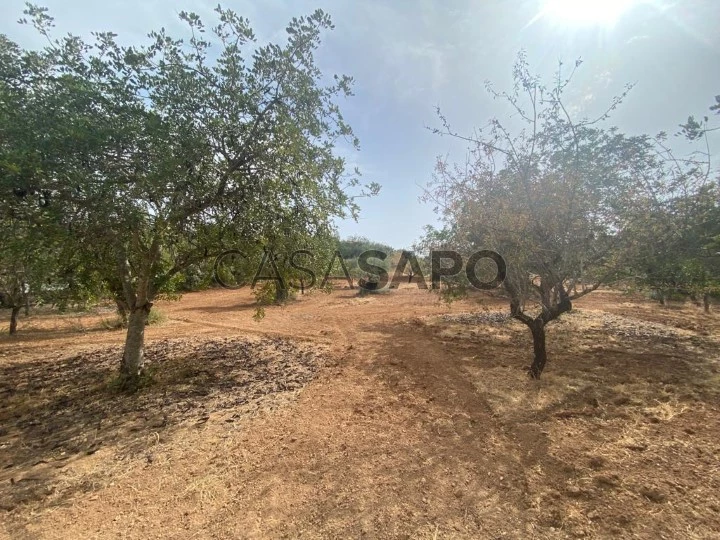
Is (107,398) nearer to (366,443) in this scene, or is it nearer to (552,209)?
(366,443)

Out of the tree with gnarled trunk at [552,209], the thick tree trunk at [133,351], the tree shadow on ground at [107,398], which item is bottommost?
the tree shadow on ground at [107,398]

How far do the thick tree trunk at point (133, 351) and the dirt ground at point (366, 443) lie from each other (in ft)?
1.06

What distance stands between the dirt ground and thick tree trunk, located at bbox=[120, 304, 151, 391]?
0.32 meters

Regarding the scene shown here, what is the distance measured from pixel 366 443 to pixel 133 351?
16.2 ft

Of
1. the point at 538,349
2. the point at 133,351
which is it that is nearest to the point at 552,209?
the point at 538,349

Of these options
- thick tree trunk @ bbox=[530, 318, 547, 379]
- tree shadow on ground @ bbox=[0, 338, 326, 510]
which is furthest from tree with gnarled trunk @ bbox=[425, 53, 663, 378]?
tree shadow on ground @ bbox=[0, 338, 326, 510]

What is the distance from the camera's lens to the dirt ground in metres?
2.96

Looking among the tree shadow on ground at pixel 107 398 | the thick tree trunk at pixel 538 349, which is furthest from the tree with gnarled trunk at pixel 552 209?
the tree shadow on ground at pixel 107 398

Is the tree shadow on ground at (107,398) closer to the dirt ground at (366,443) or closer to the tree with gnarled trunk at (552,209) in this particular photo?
the dirt ground at (366,443)

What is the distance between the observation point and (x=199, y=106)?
15.9 ft

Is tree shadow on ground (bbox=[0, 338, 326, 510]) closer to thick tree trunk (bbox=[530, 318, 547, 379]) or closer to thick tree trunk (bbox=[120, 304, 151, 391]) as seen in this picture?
thick tree trunk (bbox=[120, 304, 151, 391])

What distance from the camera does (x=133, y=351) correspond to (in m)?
6.19

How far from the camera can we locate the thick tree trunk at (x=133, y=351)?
6.05m

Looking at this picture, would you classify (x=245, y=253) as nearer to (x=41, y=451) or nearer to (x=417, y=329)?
(x=41, y=451)
